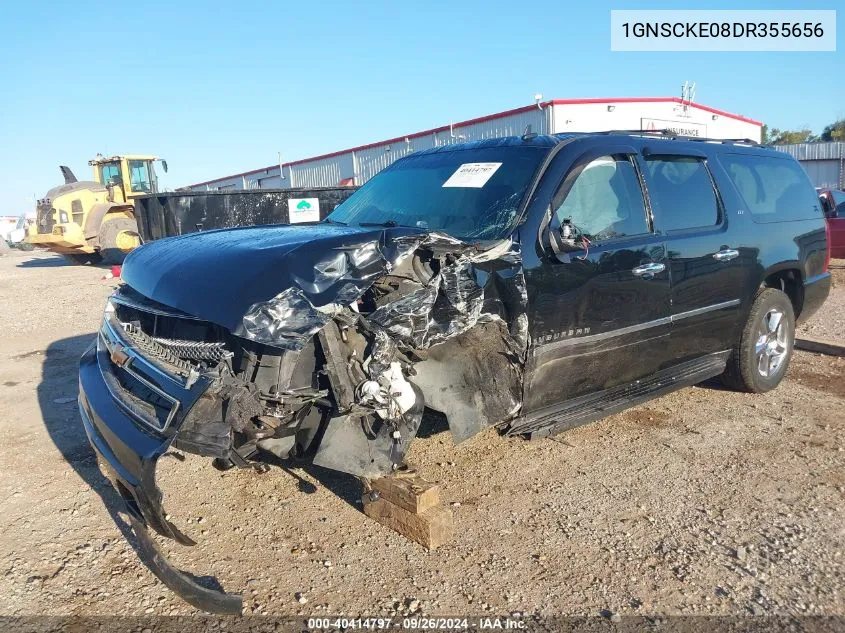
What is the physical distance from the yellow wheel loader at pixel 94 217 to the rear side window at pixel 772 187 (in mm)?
14440

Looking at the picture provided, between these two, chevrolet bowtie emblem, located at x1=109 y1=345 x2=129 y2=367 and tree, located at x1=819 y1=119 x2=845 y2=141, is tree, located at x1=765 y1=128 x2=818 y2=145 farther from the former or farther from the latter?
chevrolet bowtie emblem, located at x1=109 y1=345 x2=129 y2=367

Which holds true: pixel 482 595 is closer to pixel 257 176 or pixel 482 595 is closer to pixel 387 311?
pixel 387 311

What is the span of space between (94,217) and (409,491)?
54.4 ft

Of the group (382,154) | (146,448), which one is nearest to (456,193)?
(146,448)

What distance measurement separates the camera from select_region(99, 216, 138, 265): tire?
16688 millimetres

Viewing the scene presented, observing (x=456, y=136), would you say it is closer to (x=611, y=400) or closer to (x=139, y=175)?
(x=139, y=175)

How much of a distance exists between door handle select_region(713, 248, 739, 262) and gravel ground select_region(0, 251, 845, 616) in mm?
1121

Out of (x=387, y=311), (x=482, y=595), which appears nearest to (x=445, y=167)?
(x=387, y=311)

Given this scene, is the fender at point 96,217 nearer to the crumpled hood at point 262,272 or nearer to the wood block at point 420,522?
the crumpled hood at point 262,272

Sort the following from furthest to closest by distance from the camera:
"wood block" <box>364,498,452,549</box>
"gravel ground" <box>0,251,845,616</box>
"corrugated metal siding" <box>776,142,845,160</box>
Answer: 1. "corrugated metal siding" <box>776,142,845,160</box>
2. "wood block" <box>364,498,452,549</box>
3. "gravel ground" <box>0,251,845,616</box>

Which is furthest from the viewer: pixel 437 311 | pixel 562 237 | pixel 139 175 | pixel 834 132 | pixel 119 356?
pixel 834 132

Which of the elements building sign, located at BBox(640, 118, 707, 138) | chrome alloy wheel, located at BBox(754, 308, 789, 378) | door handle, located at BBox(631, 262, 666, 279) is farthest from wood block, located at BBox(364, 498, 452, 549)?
building sign, located at BBox(640, 118, 707, 138)

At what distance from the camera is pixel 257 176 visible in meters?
33.7

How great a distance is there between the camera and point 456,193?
3.65 meters
